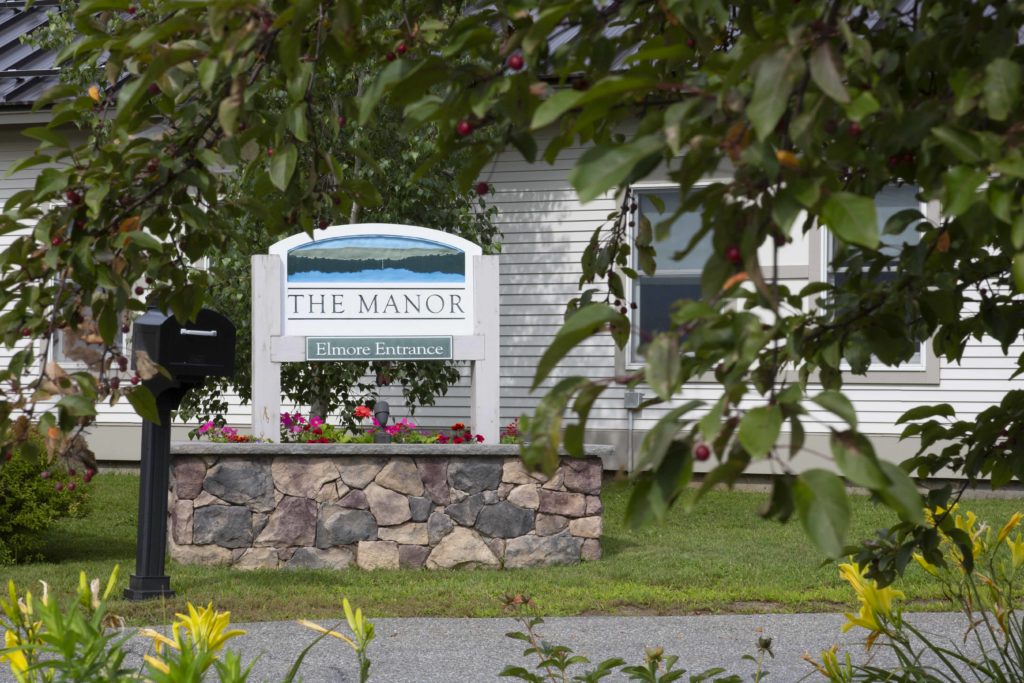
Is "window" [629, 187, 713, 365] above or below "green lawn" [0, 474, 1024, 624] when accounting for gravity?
above

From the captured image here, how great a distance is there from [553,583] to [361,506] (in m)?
1.45

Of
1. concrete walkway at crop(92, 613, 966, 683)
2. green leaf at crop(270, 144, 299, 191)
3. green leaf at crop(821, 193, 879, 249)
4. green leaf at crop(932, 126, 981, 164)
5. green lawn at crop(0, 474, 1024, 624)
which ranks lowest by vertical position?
concrete walkway at crop(92, 613, 966, 683)

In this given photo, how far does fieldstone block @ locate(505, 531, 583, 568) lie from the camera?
8391 millimetres

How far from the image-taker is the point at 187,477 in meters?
8.16

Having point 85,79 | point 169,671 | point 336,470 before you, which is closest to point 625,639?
point 336,470

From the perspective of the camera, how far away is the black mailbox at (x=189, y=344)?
270 inches

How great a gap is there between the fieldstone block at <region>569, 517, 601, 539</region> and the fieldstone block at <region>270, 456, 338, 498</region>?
5.52ft

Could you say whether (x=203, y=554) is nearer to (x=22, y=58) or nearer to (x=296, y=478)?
(x=296, y=478)

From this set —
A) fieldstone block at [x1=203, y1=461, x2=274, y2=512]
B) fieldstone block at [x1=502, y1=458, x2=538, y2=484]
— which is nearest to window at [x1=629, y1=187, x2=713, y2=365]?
fieldstone block at [x1=502, y1=458, x2=538, y2=484]

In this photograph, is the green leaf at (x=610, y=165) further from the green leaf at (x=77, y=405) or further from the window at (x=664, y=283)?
the window at (x=664, y=283)

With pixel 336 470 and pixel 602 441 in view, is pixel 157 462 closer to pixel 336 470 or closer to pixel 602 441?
pixel 336 470

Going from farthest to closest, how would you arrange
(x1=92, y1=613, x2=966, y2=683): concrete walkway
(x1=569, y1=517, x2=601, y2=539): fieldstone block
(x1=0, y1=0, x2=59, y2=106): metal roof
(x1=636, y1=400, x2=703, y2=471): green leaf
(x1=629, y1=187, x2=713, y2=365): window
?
(x1=0, y1=0, x2=59, y2=106): metal roof
(x1=629, y1=187, x2=713, y2=365): window
(x1=569, y1=517, x2=601, y2=539): fieldstone block
(x1=92, y1=613, x2=966, y2=683): concrete walkway
(x1=636, y1=400, x2=703, y2=471): green leaf

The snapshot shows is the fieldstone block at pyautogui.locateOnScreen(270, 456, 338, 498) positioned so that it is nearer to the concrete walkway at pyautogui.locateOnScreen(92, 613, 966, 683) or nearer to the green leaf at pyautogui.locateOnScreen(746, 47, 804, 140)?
the concrete walkway at pyautogui.locateOnScreen(92, 613, 966, 683)

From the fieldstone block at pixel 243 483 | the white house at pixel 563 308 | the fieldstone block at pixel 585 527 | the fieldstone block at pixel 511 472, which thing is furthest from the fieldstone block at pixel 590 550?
the white house at pixel 563 308
